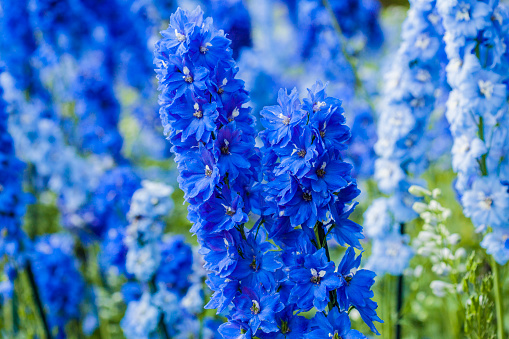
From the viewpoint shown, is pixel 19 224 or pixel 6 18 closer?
pixel 19 224

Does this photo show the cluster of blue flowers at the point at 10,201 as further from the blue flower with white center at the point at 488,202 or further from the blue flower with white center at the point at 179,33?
the blue flower with white center at the point at 488,202

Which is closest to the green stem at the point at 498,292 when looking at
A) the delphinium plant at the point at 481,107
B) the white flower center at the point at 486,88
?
the delphinium plant at the point at 481,107

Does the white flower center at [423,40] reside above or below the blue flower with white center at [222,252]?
above

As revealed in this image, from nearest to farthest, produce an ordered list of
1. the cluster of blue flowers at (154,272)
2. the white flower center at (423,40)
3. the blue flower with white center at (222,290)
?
the blue flower with white center at (222,290), the white flower center at (423,40), the cluster of blue flowers at (154,272)

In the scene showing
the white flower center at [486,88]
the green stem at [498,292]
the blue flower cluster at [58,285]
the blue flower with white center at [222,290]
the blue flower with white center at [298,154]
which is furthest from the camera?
the blue flower cluster at [58,285]

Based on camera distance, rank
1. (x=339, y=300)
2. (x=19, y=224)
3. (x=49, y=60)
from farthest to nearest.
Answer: (x=49, y=60) → (x=19, y=224) → (x=339, y=300)

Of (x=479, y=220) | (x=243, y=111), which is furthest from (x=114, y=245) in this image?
(x=479, y=220)

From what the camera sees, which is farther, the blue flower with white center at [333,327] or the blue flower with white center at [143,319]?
the blue flower with white center at [143,319]

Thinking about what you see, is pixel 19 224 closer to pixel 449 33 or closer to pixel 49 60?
pixel 49 60
